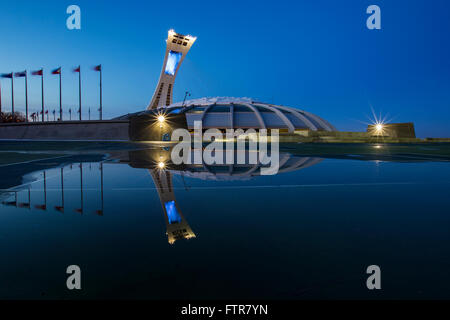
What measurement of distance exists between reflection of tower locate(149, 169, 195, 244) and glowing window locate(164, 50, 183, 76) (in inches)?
3386

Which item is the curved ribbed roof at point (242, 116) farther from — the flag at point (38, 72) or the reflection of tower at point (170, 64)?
the reflection of tower at point (170, 64)

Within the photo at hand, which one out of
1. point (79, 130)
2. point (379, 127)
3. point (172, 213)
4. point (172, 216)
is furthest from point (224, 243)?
point (79, 130)

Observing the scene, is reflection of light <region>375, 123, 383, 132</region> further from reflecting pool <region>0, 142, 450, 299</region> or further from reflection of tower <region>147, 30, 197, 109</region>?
reflection of tower <region>147, 30, 197, 109</region>

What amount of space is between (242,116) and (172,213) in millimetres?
55749

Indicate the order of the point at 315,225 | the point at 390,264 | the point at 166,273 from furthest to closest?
1. the point at 315,225
2. the point at 390,264
3. the point at 166,273

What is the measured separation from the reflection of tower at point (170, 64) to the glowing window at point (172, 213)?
8669 cm

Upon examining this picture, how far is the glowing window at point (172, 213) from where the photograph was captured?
4.29 m

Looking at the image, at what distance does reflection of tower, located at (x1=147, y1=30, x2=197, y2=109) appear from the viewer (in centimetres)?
8406

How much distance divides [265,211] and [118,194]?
10.8 ft

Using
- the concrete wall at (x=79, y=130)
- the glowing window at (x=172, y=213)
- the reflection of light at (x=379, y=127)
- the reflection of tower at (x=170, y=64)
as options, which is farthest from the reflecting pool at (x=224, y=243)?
the reflection of tower at (x=170, y=64)

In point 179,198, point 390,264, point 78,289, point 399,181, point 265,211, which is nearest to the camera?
point 78,289

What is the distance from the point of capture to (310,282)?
8.04 ft

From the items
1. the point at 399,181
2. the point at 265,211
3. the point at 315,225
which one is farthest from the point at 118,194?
the point at 399,181
